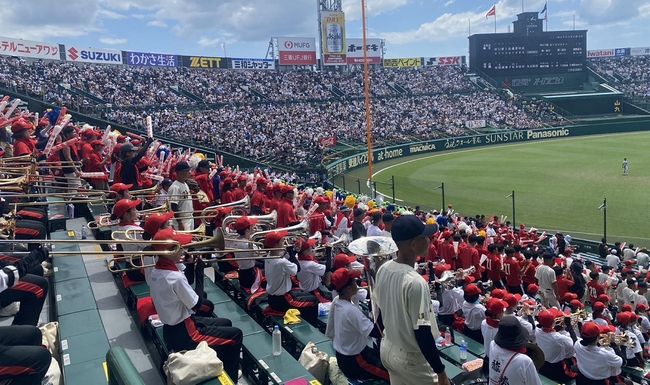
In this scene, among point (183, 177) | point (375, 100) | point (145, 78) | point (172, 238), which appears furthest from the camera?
point (375, 100)

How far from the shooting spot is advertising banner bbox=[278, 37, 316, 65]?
187 ft

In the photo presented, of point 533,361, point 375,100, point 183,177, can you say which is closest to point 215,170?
point 183,177

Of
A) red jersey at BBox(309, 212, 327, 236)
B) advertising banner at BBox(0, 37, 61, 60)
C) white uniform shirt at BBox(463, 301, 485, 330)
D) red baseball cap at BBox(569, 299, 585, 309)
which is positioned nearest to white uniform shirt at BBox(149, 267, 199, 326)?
white uniform shirt at BBox(463, 301, 485, 330)

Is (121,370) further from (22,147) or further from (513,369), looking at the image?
(22,147)

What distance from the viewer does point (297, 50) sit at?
57.8 meters

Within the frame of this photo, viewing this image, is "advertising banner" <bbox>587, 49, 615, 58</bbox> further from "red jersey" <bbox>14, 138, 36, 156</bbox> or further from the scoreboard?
"red jersey" <bbox>14, 138, 36, 156</bbox>

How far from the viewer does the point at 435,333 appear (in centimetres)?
348

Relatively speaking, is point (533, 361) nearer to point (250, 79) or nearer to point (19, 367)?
point (19, 367)

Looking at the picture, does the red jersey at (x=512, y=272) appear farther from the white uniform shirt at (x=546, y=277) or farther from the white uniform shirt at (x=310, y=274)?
the white uniform shirt at (x=310, y=274)

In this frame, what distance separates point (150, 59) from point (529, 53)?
1689 inches

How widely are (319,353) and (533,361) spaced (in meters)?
2.27

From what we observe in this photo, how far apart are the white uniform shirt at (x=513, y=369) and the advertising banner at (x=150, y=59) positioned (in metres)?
47.2

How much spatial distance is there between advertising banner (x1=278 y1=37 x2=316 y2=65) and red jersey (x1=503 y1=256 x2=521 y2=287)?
50329 mm

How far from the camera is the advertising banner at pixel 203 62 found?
163 ft
